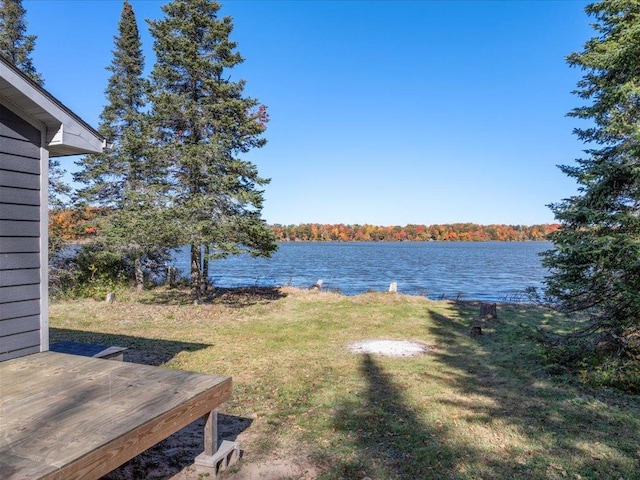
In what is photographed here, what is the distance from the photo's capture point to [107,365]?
4281 millimetres

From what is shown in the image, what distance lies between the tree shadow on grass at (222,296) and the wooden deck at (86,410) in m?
9.85


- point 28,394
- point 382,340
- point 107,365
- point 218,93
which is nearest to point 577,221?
point 382,340

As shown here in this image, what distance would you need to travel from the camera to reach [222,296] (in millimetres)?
15484

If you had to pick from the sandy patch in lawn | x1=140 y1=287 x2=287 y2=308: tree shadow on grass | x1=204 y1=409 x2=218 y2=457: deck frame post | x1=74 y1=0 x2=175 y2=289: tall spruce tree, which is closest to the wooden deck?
x1=204 y1=409 x2=218 y2=457: deck frame post

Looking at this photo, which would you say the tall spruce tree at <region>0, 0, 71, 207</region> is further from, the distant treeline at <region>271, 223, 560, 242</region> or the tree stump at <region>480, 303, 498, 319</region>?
the distant treeline at <region>271, 223, 560, 242</region>

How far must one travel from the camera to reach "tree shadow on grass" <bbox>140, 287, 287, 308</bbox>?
1429 centimetres

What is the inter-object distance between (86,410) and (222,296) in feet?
41.2

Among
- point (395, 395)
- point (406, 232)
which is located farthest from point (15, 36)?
point (406, 232)

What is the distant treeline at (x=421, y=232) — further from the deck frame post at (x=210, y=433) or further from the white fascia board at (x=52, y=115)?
the deck frame post at (x=210, y=433)

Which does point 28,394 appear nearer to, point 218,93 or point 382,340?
point 382,340

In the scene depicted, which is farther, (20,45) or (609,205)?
(20,45)

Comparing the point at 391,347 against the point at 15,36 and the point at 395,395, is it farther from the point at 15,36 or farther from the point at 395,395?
the point at 15,36

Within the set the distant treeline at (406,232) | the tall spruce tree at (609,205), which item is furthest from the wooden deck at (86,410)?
the distant treeline at (406,232)

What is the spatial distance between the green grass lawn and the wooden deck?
1407 mm
